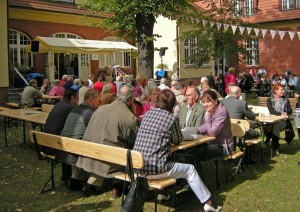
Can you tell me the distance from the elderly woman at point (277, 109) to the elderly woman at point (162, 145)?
3485 mm

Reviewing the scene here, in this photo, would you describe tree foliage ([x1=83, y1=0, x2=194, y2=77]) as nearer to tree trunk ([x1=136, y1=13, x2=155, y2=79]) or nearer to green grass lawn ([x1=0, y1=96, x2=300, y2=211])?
tree trunk ([x1=136, y1=13, x2=155, y2=79])

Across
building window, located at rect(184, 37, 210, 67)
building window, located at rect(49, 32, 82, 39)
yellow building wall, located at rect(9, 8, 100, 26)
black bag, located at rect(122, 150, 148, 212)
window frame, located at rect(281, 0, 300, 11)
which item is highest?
window frame, located at rect(281, 0, 300, 11)

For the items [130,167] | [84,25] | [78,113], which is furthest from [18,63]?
[130,167]

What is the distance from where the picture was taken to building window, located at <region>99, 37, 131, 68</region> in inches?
920

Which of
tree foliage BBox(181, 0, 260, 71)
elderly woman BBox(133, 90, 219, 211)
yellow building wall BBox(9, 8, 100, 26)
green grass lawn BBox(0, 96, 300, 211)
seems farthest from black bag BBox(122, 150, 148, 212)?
yellow building wall BBox(9, 8, 100, 26)

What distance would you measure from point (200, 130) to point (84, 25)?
58.1 ft

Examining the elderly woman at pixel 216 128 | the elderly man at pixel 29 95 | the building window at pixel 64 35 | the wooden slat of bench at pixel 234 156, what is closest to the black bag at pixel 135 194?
the elderly woman at pixel 216 128

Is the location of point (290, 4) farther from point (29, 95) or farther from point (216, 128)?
point (216, 128)

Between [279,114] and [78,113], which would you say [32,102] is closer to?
[78,113]

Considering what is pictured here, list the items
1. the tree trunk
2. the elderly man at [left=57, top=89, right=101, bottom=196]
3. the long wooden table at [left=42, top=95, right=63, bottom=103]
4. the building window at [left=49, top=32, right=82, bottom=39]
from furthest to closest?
the building window at [left=49, top=32, right=82, bottom=39]
the tree trunk
the long wooden table at [left=42, top=95, right=63, bottom=103]
the elderly man at [left=57, top=89, right=101, bottom=196]

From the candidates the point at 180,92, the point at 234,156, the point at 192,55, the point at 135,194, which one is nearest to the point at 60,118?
the point at 135,194

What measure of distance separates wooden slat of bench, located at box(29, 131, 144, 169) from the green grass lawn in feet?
2.44

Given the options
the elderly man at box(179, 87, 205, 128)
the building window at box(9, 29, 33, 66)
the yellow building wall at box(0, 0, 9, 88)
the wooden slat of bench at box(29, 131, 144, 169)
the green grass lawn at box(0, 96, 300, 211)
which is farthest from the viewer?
the building window at box(9, 29, 33, 66)

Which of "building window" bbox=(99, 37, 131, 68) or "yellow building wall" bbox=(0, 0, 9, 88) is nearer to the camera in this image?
"yellow building wall" bbox=(0, 0, 9, 88)
